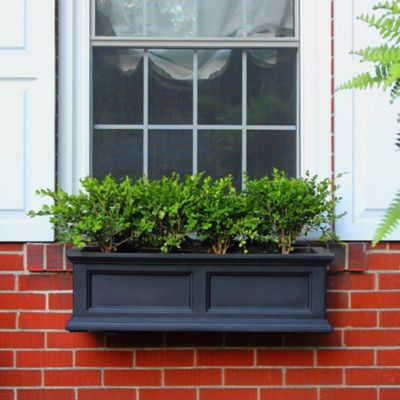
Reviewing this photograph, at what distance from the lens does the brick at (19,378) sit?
3.04m

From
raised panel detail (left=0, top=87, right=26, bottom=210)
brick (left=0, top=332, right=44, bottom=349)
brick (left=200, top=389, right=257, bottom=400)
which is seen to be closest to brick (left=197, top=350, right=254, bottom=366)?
brick (left=200, top=389, right=257, bottom=400)

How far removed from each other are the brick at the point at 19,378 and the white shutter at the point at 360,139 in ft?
5.15

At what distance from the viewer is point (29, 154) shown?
3.02 m

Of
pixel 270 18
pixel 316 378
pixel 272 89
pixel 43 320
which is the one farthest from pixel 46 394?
pixel 270 18

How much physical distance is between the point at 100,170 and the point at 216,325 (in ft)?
3.15

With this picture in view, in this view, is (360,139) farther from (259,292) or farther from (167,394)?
(167,394)

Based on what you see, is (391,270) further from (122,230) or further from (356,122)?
(122,230)

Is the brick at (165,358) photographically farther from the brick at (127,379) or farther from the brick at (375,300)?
the brick at (375,300)

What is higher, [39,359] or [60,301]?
[60,301]

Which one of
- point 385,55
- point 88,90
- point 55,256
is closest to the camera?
point 385,55

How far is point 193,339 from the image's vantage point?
303cm

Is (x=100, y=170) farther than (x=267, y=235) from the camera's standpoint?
Yes

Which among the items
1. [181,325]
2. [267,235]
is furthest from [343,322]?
[181,325]

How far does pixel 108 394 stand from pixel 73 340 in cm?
30
